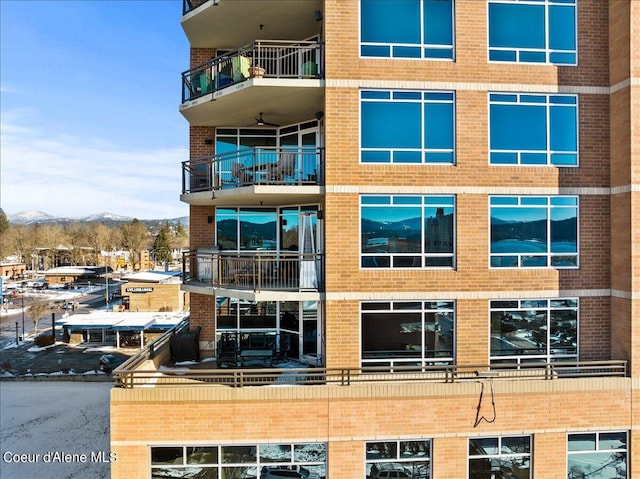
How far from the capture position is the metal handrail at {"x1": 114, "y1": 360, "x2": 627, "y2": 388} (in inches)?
323

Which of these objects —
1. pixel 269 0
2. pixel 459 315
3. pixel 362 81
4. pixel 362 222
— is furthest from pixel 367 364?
pixel 269 0

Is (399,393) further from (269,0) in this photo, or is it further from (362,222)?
(269,0)

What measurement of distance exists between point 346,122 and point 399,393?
20.2ft

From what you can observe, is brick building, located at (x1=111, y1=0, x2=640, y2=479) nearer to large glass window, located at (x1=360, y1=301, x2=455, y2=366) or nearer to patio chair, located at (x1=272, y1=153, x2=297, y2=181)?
large glass window, located at (x1=360, y1=301, x2=455, y2=366)

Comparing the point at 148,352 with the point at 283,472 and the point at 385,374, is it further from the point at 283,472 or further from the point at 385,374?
the point at 385,374

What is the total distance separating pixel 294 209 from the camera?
1154cm

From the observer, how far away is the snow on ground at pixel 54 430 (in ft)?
42.4

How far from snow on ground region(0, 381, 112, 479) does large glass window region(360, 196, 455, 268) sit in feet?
38.6

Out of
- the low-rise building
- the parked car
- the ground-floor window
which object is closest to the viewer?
the ground-floor window

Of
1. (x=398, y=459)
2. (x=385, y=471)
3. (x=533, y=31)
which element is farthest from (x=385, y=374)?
(x=533, y=31)

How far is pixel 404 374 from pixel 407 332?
965 millimetres

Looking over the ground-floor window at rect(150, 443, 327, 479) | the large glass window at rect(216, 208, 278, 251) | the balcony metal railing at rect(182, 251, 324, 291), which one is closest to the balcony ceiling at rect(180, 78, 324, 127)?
the large glass window at rect(216, 208, 278, 251)

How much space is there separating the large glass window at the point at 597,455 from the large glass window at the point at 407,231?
4831 mm

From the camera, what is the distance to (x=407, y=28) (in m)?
9.24
